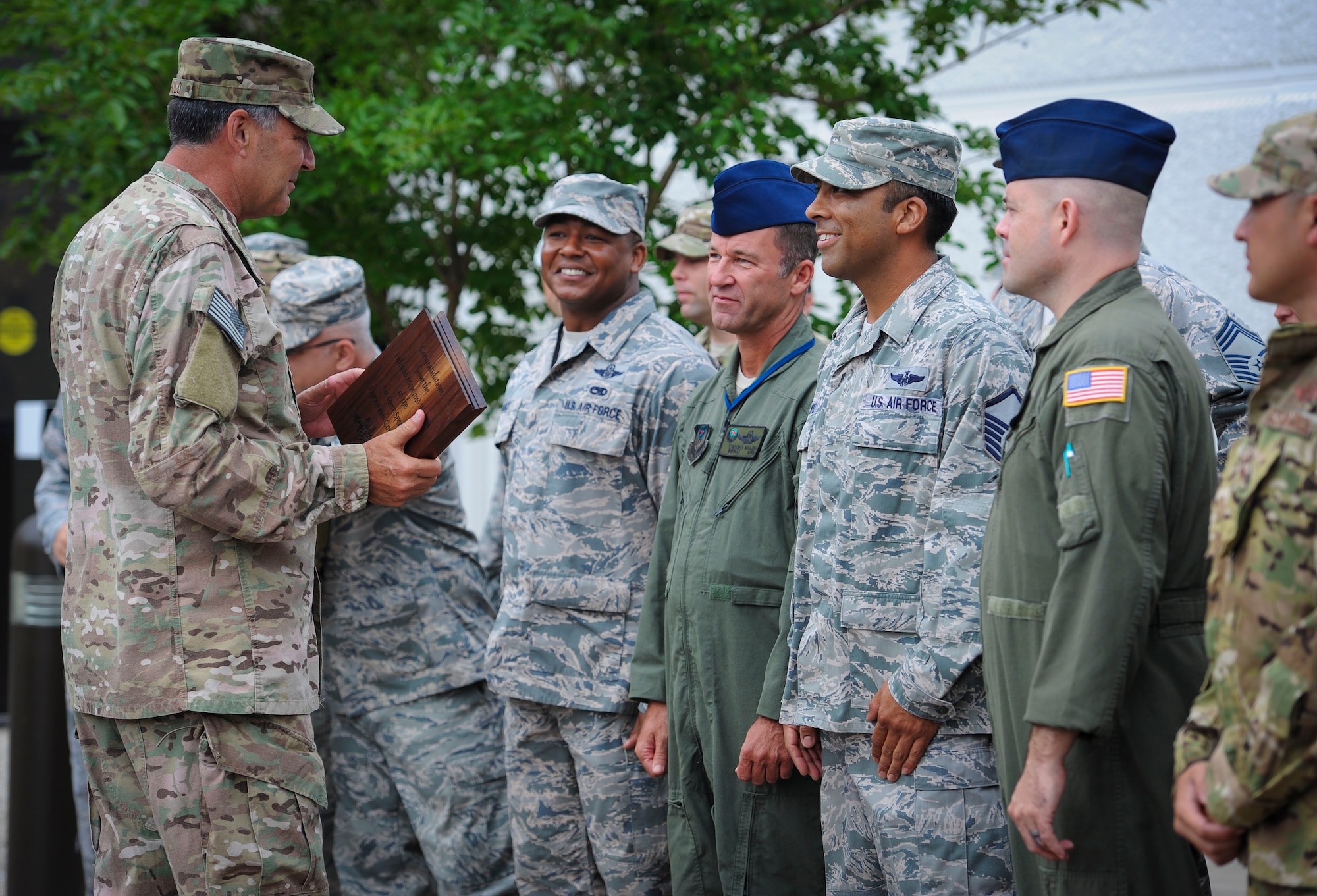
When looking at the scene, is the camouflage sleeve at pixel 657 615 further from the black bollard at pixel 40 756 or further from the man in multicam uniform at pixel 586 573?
the black bollard at pixel 40 756

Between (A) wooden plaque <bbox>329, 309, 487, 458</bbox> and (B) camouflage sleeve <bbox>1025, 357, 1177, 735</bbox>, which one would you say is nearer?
(B) camouflage sleeve <bbox>1025, 357, 1177, 735</bbox>

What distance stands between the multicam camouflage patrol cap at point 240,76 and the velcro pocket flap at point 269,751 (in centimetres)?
124

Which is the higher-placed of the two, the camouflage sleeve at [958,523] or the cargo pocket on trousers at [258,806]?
the camouflage sleeve at [958,523]

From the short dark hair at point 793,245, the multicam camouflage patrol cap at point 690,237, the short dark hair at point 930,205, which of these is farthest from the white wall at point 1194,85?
the short dark hair at point 930,205

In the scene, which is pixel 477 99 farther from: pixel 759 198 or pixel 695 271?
pixel 759 198

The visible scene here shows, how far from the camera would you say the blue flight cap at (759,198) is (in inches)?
129

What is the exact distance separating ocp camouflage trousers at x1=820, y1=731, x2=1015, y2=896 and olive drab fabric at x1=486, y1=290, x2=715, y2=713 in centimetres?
95

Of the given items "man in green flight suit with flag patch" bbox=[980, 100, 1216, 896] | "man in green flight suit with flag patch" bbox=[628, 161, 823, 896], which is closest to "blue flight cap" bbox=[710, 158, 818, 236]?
"man in green flight suit with flag patch" bbox=[628, 161, 823, 896]

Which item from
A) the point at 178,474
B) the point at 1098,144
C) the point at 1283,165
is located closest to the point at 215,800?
the point at 178,474

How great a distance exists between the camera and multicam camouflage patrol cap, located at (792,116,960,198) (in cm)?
274

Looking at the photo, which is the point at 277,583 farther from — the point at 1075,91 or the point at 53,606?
the point at 1075,91

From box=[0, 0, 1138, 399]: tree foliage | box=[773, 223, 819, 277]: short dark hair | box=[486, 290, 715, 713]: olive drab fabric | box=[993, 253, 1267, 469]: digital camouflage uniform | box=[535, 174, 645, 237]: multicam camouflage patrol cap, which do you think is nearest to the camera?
box=[993, 253, 1267, 469]: digital camouflage uniform

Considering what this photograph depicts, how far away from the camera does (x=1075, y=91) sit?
6.41 metres

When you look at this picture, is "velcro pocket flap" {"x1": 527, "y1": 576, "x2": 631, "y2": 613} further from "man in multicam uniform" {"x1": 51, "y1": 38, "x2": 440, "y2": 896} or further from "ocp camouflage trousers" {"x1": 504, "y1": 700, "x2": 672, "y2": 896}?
"man in multicam uniform" {"x1": 51, "y1": 38, "x2": 440, "y2": 896}
